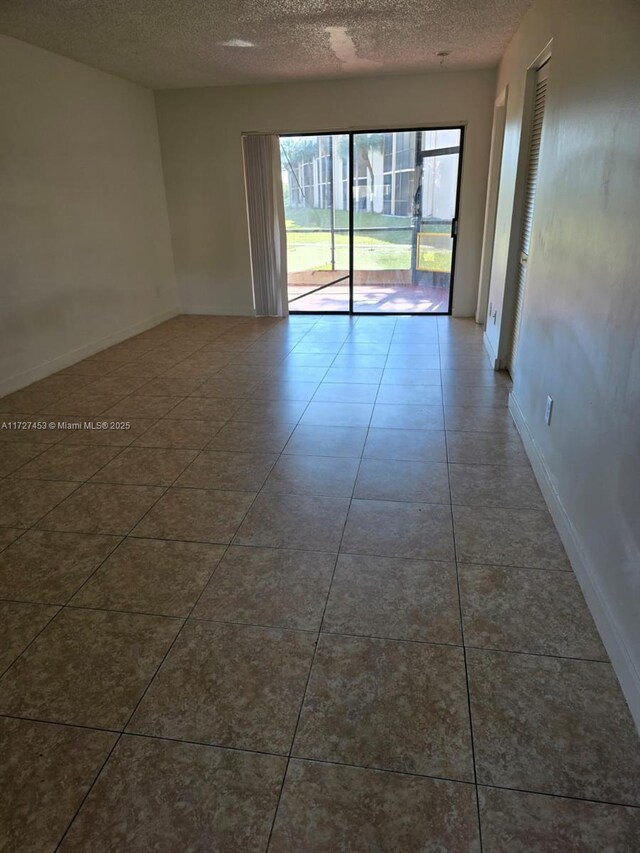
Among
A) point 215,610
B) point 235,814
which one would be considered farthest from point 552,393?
point 235,814

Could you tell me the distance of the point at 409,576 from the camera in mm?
2057


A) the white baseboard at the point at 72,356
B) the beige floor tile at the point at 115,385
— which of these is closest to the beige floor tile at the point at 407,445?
the beige floor tile at the point at 115,385

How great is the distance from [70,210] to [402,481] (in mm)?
4048

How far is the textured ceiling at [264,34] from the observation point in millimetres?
3488

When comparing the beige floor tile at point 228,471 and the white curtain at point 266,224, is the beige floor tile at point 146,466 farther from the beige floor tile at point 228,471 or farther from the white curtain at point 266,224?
the white curtain at point 266,224

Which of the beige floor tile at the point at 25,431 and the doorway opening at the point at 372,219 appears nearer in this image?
the beige floor tile at the point at 25,431

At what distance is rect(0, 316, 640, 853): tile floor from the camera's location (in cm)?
127

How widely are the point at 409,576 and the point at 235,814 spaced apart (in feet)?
3.33

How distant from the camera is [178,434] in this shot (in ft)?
11.1

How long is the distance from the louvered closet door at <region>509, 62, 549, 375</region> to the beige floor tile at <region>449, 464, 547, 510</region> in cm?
114

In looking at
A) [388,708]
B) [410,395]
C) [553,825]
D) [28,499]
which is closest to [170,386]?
[28,499]

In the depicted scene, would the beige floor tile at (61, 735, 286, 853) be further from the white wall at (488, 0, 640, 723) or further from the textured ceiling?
the textured ceiling

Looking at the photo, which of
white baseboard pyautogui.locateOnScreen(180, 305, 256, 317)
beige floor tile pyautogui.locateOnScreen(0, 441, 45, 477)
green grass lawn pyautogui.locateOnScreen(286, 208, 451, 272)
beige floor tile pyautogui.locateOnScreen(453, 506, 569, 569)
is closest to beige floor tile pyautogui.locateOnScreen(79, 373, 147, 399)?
beige floor tile pyautogui.locateOnScreen(0, 441, 45, 477)

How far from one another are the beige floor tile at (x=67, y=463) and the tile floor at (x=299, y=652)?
2 centimetres
